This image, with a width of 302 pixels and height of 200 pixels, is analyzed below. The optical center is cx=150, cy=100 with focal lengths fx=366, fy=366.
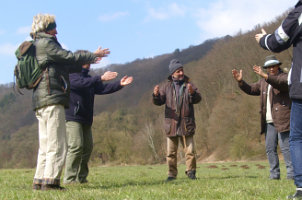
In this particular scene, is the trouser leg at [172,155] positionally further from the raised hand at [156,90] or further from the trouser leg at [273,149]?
the trouser leg at [273,149]

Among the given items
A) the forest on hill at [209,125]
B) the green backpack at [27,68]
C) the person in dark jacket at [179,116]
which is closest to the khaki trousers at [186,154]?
the person in dark jacket at [179,116]

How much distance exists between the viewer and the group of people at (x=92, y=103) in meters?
4.42

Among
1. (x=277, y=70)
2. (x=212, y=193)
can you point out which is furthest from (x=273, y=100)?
(x=212, y=193)

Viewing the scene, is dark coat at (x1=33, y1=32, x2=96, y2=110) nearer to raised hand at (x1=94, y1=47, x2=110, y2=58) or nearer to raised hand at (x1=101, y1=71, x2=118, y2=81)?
raised hand at (x1=94, y1=47, x2=110, y2=58)

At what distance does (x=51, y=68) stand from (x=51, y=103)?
0.54 m

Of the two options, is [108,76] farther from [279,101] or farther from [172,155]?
[279,101]

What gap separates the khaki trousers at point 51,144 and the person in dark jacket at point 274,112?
13.0 feet

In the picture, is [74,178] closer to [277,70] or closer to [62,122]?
[62,122]

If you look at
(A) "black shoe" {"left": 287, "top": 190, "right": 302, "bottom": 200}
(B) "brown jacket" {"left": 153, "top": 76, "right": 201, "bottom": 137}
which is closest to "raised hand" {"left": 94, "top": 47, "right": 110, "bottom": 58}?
(B) "brown jacket" {"left": 153, "top": 76, "right": 201, "bottom": 137}

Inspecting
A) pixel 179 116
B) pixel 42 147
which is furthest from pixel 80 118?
pixel 179 116

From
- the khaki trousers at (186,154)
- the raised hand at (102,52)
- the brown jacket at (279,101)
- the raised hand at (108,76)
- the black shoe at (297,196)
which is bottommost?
Answer: the black shoe at (297,196)

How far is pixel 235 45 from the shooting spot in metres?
58.7

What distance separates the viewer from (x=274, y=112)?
304 inches

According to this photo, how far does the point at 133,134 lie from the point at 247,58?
30350mm
